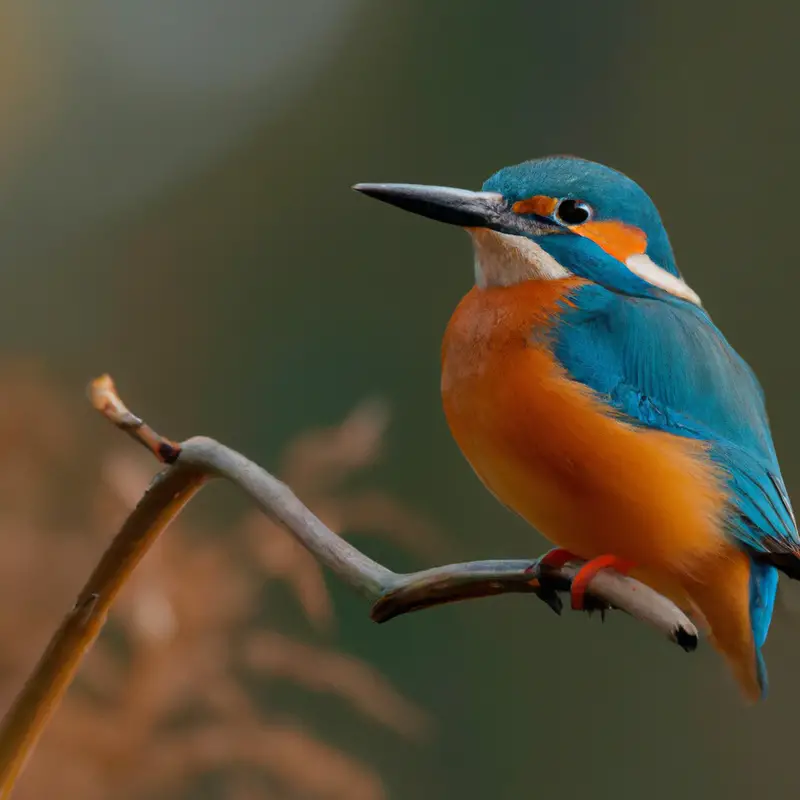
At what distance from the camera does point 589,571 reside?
0.56 m

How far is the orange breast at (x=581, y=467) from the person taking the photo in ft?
1.88

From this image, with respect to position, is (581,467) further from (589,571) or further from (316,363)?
(316,363)

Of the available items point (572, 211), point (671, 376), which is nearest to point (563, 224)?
point (572, 211)

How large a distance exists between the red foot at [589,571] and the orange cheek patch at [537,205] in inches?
8.1

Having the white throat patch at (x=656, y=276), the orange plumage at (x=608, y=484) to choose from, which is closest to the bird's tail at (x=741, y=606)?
the orange plumage at (x=608, y=484)

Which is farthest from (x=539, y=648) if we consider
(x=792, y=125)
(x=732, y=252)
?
(x=792, y=125)

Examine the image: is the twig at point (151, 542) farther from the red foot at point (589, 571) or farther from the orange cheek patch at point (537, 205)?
the orange cheek patch at point (537, 205)

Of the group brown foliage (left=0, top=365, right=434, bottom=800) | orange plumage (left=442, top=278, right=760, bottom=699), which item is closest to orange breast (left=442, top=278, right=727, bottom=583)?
orange plumage (left=442, top=278, right=760, bottom=699)

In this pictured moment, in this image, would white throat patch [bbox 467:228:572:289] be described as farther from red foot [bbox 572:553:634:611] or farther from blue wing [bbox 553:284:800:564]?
red foot [bbox 572:553:634:611]

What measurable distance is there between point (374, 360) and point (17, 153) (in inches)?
21.9

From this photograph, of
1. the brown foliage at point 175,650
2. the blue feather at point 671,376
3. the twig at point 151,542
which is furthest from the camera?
the brown foliage at point 175,650

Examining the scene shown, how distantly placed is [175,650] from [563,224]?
44 cm

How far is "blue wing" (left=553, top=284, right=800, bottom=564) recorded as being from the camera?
23.4 inches

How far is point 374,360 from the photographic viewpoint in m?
1.17
